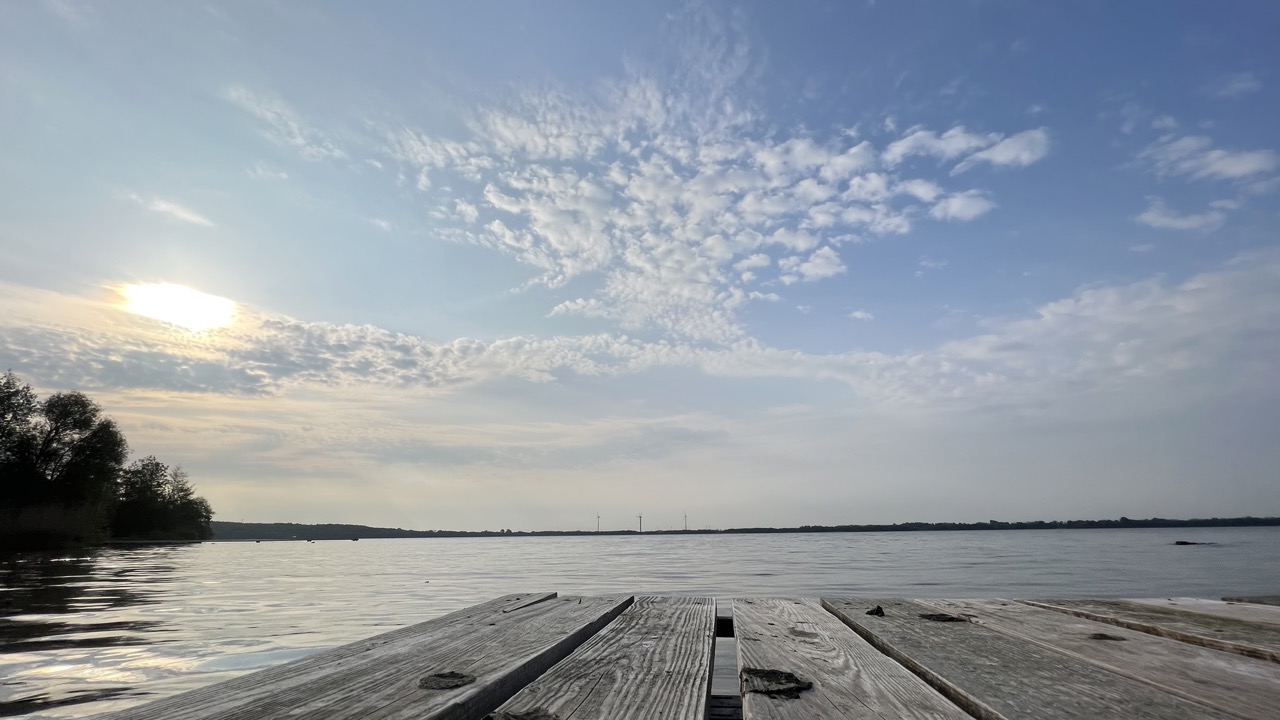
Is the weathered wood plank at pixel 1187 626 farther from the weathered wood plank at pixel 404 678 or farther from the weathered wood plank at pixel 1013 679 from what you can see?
the weathered wood plank at pixel 404 678

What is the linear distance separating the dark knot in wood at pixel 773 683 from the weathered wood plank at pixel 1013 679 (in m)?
0.36

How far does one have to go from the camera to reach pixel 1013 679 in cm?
179

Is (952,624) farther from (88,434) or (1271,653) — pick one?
(88,434)

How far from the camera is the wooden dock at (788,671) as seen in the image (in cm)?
153

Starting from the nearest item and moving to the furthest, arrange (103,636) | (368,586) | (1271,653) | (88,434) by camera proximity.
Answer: (1271,653)
(103,636)
(368,586)
(88,434)

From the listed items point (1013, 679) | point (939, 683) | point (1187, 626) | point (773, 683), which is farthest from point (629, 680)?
point (1187, 626)

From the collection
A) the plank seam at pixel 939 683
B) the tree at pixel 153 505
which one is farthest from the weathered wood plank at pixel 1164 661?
the tree at pixel 153 505

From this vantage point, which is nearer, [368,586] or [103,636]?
[103,636]

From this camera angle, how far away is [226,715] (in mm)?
1484

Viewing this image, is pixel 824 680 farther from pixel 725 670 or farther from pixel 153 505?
pixel 153 505

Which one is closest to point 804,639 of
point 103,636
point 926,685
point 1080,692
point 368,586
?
point 926,685

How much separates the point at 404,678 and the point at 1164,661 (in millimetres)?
2200

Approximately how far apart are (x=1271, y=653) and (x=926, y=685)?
1.16 meters

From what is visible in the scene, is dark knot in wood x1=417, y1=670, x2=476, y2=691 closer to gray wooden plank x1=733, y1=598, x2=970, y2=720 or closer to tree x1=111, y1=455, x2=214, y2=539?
gray wooden plank x1=733, y1=598, x2=970, y2=720
